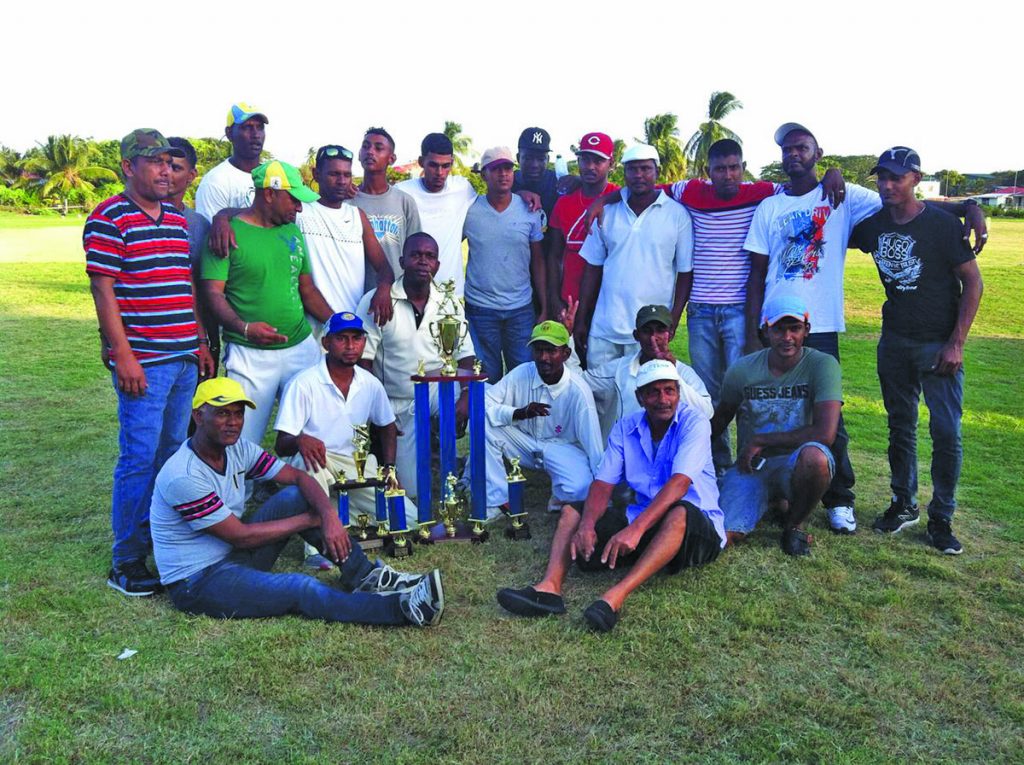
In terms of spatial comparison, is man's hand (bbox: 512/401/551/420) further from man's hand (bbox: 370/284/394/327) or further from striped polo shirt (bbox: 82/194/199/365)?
striped polo shirt (bbox: 82/194/199/365)

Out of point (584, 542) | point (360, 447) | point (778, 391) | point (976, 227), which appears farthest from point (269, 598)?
point (976, 227)

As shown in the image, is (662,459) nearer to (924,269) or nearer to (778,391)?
(778,391)

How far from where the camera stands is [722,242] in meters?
6.05

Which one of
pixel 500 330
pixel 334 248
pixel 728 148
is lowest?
pixel 500 330

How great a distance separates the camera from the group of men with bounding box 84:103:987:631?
4.45 meters

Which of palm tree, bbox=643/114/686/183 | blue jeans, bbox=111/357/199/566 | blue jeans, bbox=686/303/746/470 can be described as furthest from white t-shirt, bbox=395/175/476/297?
palm tree, bbox=643/114/686/183

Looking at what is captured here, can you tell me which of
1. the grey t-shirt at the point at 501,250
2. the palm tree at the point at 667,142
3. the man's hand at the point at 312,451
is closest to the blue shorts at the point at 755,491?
the grey t-shirt at the point at 501,250

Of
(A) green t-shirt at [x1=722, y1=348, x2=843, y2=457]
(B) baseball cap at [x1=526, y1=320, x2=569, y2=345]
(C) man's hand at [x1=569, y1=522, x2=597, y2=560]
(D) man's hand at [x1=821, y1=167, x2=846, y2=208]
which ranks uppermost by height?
(D) man's hand at [x1=821, y1=167, x2=846, y2=208]

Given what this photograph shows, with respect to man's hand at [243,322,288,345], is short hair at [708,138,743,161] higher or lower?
higher

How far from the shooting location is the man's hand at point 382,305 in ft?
19.3

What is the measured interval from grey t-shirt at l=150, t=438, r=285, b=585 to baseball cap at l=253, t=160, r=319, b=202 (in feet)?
5.23

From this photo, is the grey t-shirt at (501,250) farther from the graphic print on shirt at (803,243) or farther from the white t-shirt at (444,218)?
the graphic print on shirt at (803,243)

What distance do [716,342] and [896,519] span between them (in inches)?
65.1

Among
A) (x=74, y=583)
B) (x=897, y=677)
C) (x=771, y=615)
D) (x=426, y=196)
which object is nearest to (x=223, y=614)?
(x=74, y=583)
